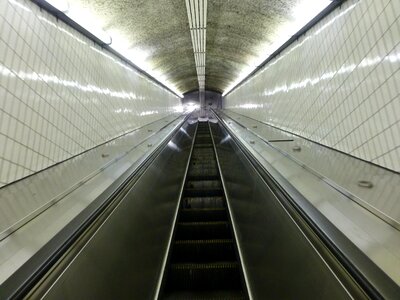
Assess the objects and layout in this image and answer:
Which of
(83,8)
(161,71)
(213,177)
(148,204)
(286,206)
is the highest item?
(83,8)

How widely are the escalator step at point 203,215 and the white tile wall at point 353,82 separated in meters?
1.85

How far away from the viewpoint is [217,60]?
9.22 m

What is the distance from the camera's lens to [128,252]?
1.92 meters

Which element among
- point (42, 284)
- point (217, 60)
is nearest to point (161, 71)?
point (217, 60)

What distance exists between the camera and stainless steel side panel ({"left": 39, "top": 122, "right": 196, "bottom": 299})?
1.31m

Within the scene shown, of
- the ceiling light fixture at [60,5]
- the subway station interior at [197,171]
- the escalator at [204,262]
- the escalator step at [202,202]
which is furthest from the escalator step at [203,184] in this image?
the ceiling light fixture at [60,5]

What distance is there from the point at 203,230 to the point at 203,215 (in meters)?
0.43

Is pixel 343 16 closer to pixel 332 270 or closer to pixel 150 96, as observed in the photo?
pixel 332 270

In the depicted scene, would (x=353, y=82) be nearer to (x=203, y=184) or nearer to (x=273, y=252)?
(x=273, y=252)

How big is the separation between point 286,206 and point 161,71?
8.48m

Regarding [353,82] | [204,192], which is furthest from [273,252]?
[204,192]

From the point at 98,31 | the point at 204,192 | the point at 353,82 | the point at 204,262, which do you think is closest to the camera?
the point at 204,262

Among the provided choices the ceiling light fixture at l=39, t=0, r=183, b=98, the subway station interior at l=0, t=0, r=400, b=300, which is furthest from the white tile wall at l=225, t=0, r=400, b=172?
the ceiling light fixture at l=39, t=0, r=183, b=98

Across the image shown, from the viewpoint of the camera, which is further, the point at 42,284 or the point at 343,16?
the point at 343,16
